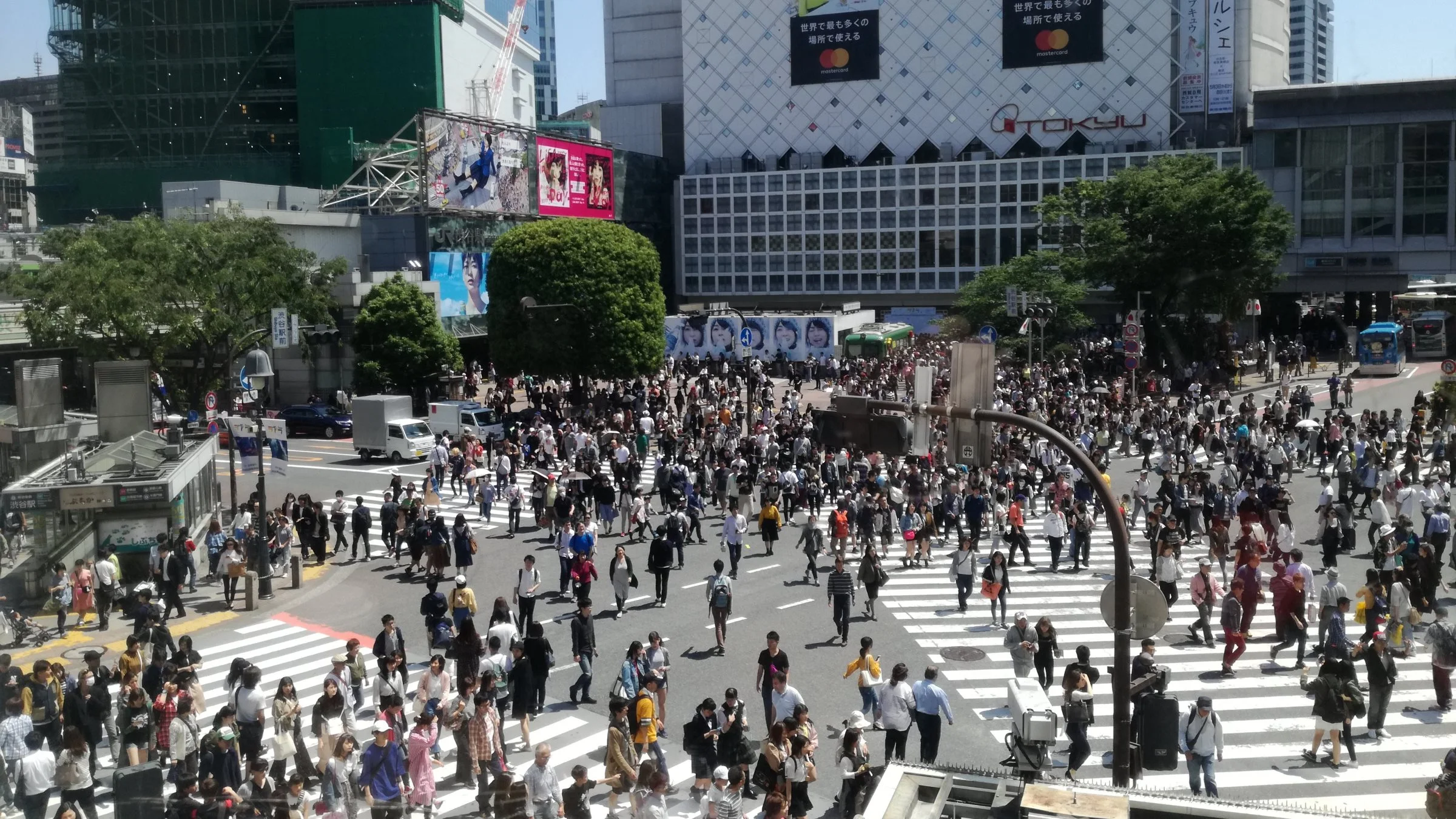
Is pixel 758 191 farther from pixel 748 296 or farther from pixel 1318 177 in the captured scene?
pixel 1318 177

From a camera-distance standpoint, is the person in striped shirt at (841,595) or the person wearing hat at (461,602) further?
the person in striped shirt at (841,595)

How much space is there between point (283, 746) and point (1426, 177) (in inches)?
2830

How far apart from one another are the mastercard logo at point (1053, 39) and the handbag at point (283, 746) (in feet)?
258

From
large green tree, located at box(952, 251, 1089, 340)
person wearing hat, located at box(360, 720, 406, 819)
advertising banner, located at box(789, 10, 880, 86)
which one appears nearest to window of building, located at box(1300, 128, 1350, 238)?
large green tree, located at box(952, 251, 1089, 340)

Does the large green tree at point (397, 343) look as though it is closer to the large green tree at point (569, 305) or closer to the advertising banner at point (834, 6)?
the large green tree at point (569, 305)

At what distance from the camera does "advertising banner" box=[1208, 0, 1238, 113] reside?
80.2 m

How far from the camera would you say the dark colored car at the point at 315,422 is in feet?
153

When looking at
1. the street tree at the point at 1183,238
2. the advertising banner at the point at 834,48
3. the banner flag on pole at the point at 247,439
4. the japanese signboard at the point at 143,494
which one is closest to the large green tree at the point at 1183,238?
the street tree at the point at 1183,238

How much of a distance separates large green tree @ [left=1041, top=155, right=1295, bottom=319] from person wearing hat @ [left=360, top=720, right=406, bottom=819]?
48523mm

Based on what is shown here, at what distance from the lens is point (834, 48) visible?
292 ft

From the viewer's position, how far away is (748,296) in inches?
3506

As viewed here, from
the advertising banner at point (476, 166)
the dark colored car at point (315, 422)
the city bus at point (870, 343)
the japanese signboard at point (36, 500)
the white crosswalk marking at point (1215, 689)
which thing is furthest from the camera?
the city bus at point (870, 343)

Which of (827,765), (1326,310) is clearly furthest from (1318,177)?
(827,765)

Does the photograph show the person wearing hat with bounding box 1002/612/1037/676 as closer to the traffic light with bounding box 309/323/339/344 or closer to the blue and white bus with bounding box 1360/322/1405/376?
the traffic light with bounding box 309/323/339/344
